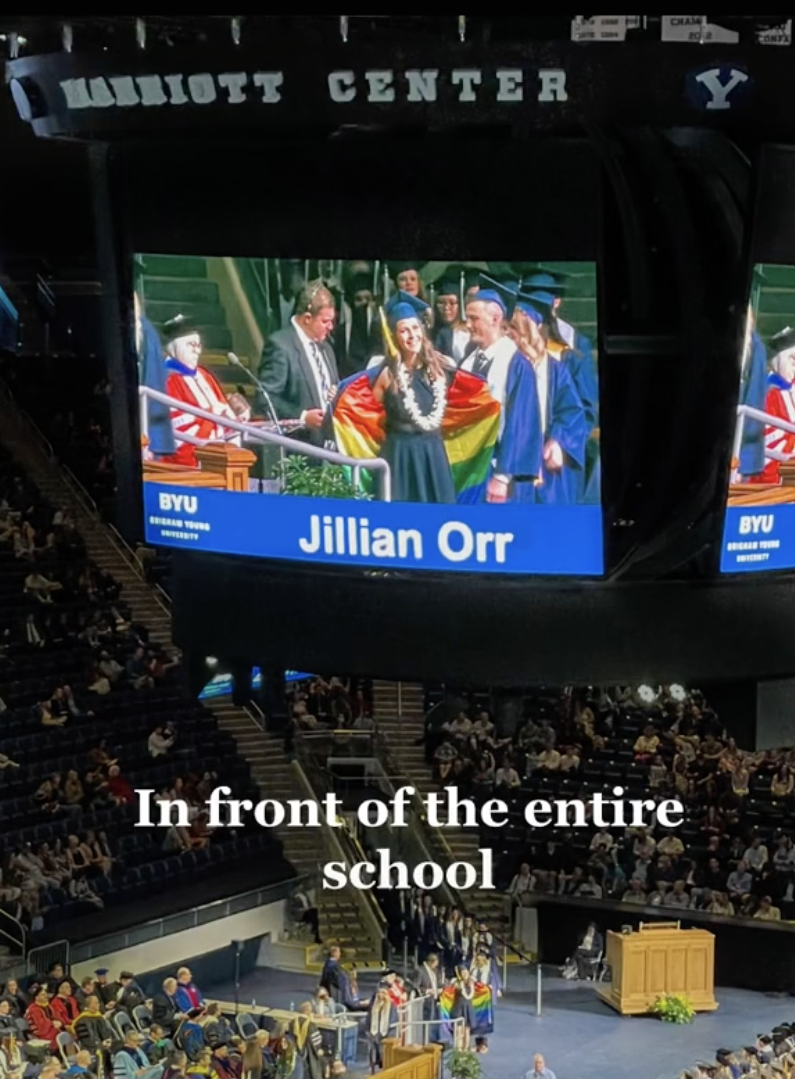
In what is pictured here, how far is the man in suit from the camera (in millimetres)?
8555

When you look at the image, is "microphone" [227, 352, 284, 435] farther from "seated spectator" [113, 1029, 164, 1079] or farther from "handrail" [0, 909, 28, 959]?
"handrail" [0, 909, 28, 959]

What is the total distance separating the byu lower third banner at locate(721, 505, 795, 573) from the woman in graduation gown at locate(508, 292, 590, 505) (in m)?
0.62

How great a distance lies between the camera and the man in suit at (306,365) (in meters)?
8.55

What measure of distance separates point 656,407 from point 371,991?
9953 millimetres

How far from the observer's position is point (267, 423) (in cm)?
879

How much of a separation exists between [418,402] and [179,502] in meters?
1.13

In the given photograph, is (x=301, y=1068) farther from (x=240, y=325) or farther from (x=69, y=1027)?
(x=240, y=325)

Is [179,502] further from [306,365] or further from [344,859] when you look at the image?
[344,859]

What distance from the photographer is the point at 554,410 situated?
849 cm

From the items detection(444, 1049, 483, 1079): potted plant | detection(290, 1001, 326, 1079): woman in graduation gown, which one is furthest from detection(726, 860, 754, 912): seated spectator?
detection(290, 1001, 326, 1079): woman in graduation gown

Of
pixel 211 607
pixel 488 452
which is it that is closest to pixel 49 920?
pixel 211 607

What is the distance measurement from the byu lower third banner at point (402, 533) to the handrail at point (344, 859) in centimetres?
1027

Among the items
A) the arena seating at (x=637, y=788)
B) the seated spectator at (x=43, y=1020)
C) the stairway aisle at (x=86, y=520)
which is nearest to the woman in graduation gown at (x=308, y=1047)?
the seated spectator at (x=43, y=1020)

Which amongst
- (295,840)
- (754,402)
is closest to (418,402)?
(754,402)
